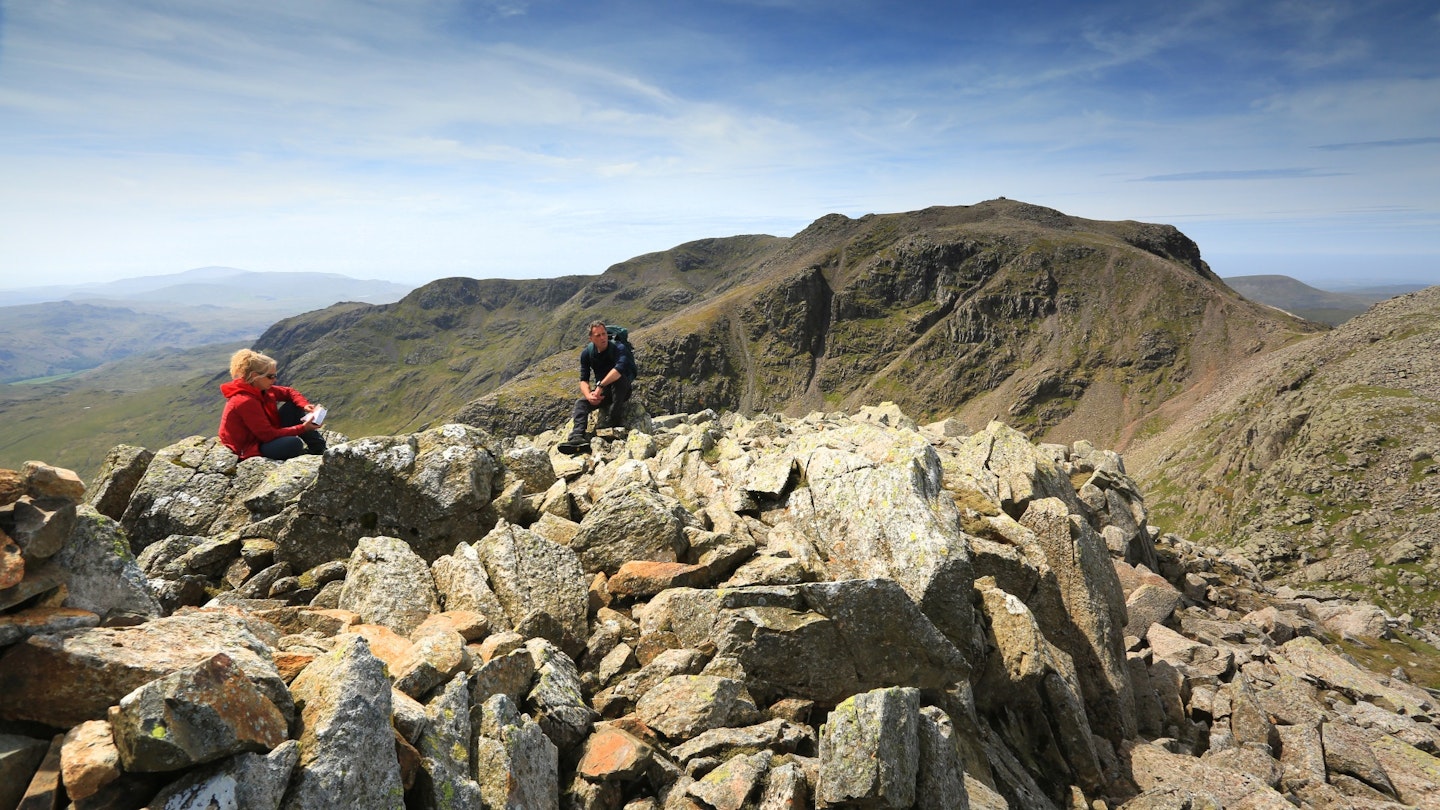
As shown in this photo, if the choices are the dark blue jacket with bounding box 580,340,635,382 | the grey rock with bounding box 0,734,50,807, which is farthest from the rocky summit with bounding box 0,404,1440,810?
the dark blue jacket with bounding box 580,340,635,382

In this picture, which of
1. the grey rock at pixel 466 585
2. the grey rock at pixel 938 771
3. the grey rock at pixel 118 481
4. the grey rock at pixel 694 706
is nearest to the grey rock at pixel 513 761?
the grey rock at pixel 694 706

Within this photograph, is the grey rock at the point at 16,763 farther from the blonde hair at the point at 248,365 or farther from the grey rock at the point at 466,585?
the blonde hair at the point at 248,365

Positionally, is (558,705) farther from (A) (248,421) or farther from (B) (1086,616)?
(B) (1086,616)

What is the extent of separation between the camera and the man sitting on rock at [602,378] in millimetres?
24312

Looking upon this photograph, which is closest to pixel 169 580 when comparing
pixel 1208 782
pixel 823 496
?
pixel 823 496

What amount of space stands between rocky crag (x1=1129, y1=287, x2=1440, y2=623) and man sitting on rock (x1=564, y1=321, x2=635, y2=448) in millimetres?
86425

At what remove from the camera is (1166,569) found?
28.4 metres

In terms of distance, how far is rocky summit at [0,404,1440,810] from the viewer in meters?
5.70

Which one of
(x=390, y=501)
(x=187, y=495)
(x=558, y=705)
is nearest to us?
(x=558, y=705)

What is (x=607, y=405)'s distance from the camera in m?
25.8

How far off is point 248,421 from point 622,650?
11.5 metres

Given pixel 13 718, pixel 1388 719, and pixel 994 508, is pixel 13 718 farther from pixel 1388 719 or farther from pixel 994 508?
pixel 1388 719

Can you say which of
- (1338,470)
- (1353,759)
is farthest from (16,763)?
(1338,470)

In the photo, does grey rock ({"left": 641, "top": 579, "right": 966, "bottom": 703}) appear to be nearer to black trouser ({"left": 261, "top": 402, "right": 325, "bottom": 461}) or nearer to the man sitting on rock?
black trouser ({"left": 261, "top": 402, "right": 325, "bottom": 461})
